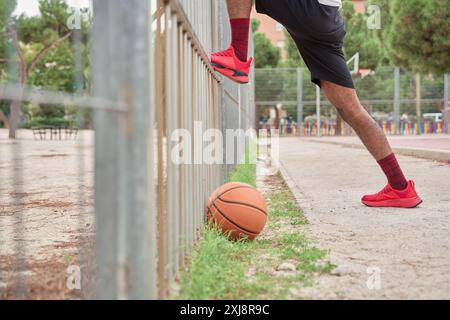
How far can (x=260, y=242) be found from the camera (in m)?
3.23

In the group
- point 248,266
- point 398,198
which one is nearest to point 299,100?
point 398,198

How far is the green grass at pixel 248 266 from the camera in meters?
2.15

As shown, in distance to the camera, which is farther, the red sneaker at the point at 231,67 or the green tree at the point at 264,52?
the green tree at the point at 264,52

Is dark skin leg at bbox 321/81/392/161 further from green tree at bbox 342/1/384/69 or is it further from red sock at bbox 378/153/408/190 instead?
green tree at bbox 342/1/384/69

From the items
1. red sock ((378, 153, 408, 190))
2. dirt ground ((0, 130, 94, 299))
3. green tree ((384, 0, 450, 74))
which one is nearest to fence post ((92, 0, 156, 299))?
dirt ground ((0, 130, 94, 299))

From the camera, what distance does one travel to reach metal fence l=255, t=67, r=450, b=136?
34.8 m

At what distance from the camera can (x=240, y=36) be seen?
138 inches

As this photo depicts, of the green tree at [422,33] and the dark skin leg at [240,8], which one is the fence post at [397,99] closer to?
the green tree at [422,33]

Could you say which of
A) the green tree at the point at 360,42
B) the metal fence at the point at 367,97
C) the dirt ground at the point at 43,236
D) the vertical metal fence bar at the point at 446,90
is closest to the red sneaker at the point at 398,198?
the dirt ground at the point at 43,236

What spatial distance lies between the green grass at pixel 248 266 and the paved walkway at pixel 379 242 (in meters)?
0.10

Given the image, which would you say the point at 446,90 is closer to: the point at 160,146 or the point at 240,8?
the point at 240,8

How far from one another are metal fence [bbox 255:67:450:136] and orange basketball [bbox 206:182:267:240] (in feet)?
104

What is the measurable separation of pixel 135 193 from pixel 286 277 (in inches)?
44.2
